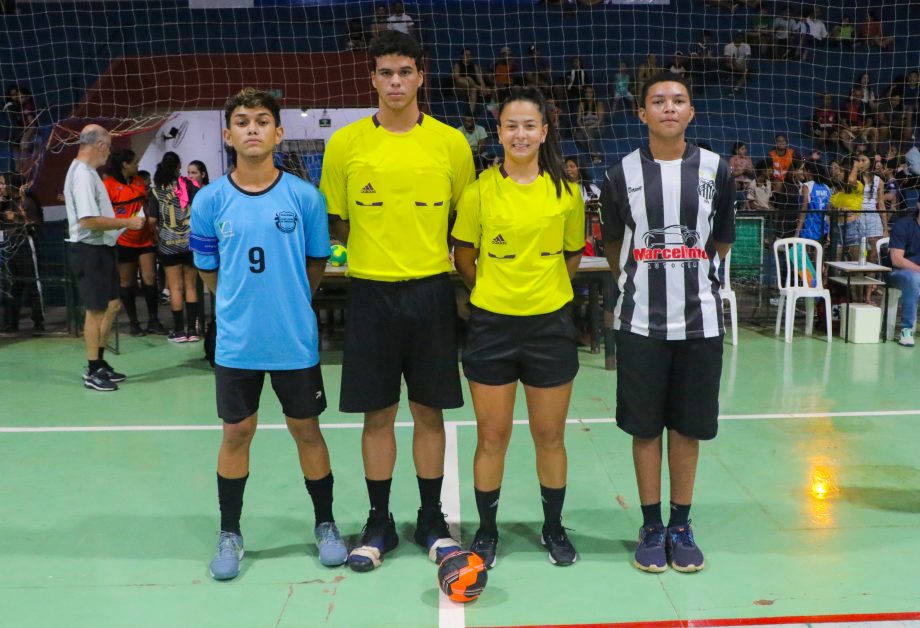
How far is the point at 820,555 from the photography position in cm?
348

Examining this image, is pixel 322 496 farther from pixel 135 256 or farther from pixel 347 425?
pixel 135 256

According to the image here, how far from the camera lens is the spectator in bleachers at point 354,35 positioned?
11836mm

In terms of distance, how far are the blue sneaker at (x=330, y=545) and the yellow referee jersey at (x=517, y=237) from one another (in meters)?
1.07

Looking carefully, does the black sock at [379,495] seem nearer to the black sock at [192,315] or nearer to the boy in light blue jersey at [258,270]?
the boy in light blue jersey at [258,270]

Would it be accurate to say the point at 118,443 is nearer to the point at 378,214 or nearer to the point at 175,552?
the point at 175,552

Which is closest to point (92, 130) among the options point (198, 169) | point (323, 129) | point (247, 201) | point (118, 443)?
point (118, 443)

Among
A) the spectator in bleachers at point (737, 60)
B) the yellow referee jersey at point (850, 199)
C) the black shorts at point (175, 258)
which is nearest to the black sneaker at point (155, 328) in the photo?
the black shorts at point (175, 258)

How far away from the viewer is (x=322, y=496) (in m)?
3.56

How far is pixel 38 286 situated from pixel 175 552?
19.6 ft

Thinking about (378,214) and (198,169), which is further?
(198,169)

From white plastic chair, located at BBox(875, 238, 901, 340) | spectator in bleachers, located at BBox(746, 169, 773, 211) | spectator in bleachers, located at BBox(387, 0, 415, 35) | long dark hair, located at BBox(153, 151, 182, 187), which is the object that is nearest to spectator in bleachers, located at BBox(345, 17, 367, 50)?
spectator in bleachers, located at BBox(387, 0, 415, 35)

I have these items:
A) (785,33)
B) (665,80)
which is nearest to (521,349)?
(665,80)

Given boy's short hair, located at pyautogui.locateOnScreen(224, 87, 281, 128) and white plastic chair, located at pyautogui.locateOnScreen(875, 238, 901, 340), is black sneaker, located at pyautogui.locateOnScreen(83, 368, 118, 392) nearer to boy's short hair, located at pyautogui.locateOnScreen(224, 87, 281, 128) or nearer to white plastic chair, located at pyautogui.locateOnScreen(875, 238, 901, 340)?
boy's short hair, located at pyautogui.locateOnScreen(224, 87, 281, 128)

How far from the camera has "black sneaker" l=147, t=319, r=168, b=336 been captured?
344 inches
